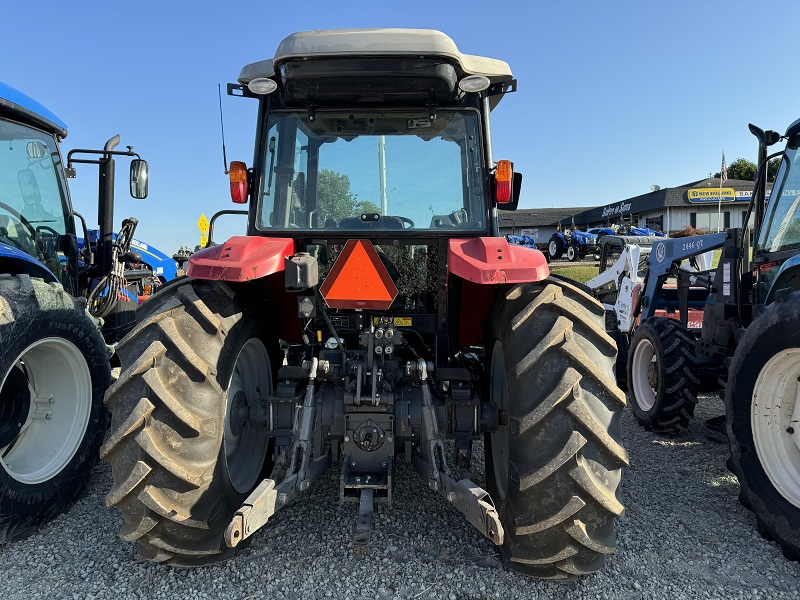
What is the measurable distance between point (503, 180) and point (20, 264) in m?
2.98

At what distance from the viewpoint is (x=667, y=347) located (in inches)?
188

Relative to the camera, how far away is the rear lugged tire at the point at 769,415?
2795 millimetres

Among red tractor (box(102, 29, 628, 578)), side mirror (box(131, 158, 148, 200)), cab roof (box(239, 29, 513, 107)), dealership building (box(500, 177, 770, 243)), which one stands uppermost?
dealership building (box(500, 177, 770, 243))

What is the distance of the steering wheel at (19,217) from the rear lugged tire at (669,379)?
502 cm

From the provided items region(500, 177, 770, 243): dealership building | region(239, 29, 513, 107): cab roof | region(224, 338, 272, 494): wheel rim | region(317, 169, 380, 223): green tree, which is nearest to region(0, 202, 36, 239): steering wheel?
region(224, 338, 272, 494): wheel rim

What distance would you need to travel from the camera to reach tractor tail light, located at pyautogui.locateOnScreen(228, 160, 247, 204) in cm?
294

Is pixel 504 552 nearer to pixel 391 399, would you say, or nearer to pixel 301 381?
pixel 391 399

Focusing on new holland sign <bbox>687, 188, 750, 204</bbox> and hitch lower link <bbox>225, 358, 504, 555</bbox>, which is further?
new holland sign <bbox>687, 188, 750, 204</bbox>

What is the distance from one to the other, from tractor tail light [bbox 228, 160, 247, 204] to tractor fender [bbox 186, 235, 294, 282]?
0.41m

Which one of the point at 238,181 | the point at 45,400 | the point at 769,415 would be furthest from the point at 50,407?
the point at 769,415

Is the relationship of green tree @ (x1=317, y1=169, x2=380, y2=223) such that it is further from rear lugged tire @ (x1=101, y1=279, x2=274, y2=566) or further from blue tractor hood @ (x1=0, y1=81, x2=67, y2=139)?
Answer: blue tractor hood @ (x1=0, y1=81, x2=67, y2=139)

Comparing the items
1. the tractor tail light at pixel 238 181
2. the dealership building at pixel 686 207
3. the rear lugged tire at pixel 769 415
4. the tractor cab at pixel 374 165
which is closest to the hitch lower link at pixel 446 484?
the tractor cab at pixel 374 165

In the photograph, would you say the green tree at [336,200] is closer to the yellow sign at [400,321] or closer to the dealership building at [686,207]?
the yellow sign at [400,321]

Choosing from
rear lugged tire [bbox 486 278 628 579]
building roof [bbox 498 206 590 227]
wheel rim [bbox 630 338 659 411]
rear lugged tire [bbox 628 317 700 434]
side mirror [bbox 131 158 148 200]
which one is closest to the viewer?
rear lugged tire [bbox 486 278 628 579]
